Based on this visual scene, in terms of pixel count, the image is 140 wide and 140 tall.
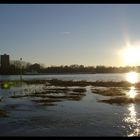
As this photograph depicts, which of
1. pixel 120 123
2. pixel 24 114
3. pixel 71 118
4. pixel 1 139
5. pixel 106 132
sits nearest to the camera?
pixel 1 139

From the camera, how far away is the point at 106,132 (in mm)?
16906

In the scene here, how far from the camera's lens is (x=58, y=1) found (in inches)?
91.6

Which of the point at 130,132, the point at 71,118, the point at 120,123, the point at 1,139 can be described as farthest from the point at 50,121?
the point at 1,139

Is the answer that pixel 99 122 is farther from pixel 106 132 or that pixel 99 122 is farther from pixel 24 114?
pixel 24 114

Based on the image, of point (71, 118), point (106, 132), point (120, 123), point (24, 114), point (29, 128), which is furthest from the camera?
point (24, 114)

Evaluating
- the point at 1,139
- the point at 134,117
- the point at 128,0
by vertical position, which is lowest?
the point at 134,117

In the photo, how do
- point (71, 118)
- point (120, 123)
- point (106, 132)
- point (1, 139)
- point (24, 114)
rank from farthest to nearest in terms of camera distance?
1. point (24, 114)
2. point (71, 118)
3. point (120, 123)
4. point (106, 132)
5. point (1, 139)

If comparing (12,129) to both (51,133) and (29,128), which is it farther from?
(51,133)

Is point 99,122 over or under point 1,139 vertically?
under

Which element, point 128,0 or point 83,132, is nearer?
point 128,0

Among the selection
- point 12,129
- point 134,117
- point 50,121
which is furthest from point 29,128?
point 134,117

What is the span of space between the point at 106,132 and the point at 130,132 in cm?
149

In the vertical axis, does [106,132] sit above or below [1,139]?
below

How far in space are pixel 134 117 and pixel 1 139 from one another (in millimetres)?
21802
